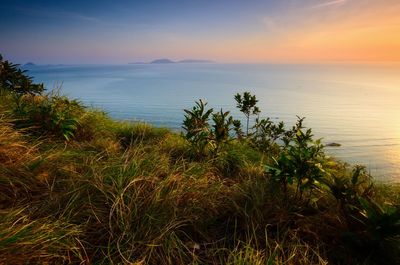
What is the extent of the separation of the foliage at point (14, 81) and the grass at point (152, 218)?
5.54 m

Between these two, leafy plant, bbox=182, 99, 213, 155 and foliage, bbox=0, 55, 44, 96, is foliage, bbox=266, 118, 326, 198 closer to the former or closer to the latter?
leafy plant, bbox=182, 99, 213, 155

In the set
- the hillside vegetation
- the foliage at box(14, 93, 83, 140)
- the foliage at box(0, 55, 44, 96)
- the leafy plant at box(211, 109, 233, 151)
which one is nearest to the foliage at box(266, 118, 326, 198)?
the hillside vegetation

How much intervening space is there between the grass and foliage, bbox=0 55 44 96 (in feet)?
18.2

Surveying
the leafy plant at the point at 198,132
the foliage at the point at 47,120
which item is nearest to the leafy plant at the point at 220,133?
the leafy plant at the point at 198,132

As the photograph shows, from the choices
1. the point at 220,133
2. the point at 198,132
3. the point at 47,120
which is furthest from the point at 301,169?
the point at 47,120

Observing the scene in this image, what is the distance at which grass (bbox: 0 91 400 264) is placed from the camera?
2.97m

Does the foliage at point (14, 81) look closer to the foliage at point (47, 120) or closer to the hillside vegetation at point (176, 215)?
the foliage at point (47, 120)

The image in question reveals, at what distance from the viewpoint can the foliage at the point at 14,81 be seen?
9633 millimetres

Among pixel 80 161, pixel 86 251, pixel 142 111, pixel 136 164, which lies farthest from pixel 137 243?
pixel 142 111

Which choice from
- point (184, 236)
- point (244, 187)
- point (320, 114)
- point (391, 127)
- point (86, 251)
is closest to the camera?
point (86, 251)

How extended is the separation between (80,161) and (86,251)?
2088mm

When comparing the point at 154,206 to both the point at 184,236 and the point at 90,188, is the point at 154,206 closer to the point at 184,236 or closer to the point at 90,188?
the point at 184,236

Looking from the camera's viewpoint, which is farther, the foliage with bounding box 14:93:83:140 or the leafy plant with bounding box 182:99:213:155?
the leafy plant with bounding box 182:99:213:155

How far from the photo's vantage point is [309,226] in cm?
380
